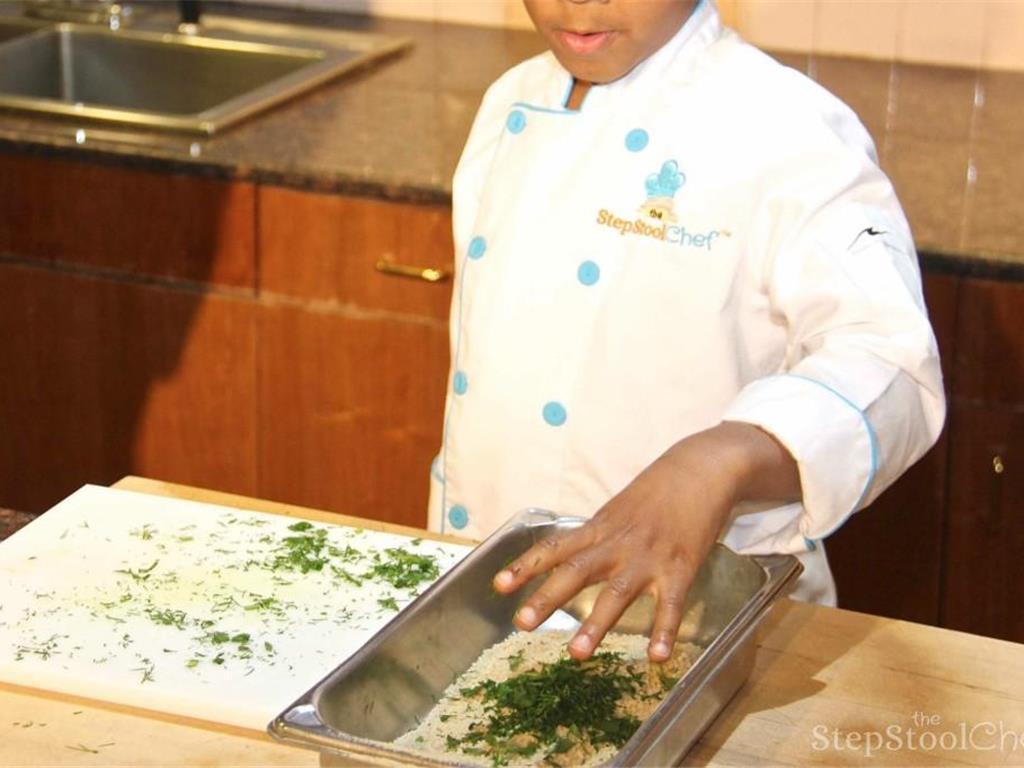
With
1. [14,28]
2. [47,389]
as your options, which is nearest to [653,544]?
[47,389]

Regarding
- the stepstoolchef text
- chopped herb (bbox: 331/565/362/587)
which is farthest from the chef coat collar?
chopped herb (bbox: 331/565/362/587)

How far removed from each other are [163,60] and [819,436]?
1.71 meters

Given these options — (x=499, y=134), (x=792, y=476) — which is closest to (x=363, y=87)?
(x=499, y=134)

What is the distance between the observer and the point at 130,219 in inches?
82.8

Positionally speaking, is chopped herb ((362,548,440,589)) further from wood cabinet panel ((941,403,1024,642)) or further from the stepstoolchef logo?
wood cabinet panel ((941,403,1024,642))

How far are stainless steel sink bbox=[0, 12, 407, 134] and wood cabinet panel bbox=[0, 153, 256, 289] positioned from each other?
13.5 inches

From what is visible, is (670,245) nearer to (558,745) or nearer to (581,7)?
(581,7)

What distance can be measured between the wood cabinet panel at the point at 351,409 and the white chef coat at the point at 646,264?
21.9 inches

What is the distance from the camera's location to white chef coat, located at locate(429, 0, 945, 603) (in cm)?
129

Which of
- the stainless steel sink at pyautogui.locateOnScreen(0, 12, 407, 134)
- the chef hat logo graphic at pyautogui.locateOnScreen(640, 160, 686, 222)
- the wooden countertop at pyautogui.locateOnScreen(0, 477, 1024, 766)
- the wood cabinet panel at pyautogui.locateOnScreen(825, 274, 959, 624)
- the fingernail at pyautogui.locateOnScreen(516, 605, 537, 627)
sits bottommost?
the wood cabinet panel at pyautogui.locateOnScreen(825, 274, 959, 624)

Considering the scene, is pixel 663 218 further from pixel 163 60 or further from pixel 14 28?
pixel 14 28

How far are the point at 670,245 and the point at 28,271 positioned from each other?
3.66 ft

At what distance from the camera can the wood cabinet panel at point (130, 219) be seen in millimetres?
2059

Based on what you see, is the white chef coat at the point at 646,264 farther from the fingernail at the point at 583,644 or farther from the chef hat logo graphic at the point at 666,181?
the fingernail at the point at 583,644
